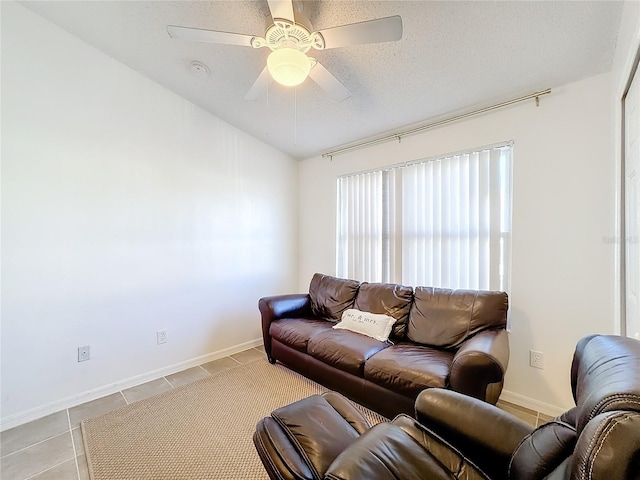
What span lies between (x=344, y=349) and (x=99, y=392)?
6.80 feet

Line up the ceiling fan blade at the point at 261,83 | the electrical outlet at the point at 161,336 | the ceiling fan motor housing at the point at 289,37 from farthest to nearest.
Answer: the electrical outlet at the point at 161,336 < the ceiling fan blade at the point at 261,83 < the ceiling fan motor housing at the point at 289,37

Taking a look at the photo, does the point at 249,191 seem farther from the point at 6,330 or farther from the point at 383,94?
the point at 6,330

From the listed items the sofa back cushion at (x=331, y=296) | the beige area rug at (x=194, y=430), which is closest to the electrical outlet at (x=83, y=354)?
the beige area rug at (x=194, y=430)

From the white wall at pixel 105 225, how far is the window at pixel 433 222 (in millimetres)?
1376

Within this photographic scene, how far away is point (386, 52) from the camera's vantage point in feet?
6.37

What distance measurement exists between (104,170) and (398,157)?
2728 mm

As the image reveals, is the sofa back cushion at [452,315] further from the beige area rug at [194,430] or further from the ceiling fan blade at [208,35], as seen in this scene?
the ceiling fan blade at [208,35]

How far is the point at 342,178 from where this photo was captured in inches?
139

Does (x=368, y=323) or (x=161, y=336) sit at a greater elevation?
(x=368, y=323)

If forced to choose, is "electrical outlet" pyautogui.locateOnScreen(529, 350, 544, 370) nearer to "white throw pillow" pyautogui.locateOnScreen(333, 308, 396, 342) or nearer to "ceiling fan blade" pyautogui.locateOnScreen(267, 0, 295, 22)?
"white throw pillow" pyautogui.locateOnScreen(333, 308, 396, 342)

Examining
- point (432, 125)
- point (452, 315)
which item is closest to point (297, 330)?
point (452, 315)

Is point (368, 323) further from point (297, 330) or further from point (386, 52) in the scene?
point (386, 52)

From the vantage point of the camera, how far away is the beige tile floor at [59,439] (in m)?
1.57

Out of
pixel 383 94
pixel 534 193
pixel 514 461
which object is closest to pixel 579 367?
pixel 514 461
